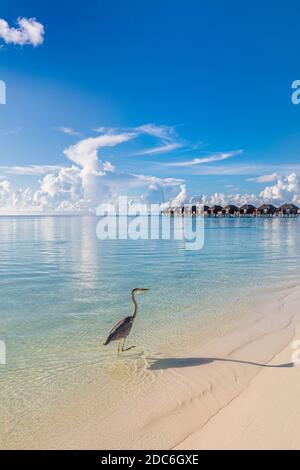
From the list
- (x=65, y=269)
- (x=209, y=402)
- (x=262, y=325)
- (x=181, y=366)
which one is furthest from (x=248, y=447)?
(x=65, y=269)

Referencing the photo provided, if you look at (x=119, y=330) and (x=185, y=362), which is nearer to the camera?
A: (x=185, y=362)

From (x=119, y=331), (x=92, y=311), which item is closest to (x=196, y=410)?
(x=119, y=331)

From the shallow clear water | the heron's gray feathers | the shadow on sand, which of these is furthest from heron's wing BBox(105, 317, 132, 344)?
the shadow on sand

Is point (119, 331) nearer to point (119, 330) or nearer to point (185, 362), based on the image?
point (119, 330)

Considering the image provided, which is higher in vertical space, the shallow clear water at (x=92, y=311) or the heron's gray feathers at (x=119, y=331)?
the heron's gray feathers at (x=119, y=331)

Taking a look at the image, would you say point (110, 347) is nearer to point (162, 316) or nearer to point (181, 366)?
point (181, 366)

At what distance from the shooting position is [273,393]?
6836 mm

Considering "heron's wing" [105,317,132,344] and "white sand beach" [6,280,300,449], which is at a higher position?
"heron's wing" [105,317,132,344]

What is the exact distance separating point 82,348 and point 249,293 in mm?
9410

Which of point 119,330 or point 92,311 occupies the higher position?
point 119,330

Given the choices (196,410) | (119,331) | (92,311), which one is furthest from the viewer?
(92,311)

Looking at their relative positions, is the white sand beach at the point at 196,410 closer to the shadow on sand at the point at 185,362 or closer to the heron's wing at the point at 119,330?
the shadow on sand at the point at 185,362

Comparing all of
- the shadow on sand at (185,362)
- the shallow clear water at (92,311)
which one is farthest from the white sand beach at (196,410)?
the shallow clear water at (92,311)

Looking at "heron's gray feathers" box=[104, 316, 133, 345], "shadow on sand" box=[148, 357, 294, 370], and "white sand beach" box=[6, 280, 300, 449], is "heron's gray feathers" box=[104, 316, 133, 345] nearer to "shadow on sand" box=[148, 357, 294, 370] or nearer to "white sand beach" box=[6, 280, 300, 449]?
"white sand beach" box=[6, 280, 300, 449]
